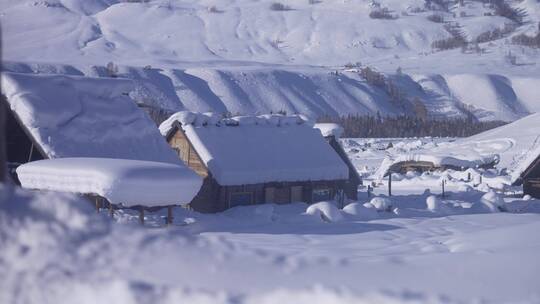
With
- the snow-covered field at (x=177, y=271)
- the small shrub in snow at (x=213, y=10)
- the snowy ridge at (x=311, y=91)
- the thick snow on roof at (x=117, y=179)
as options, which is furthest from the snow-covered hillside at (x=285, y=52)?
the snow-covered field at (x=177, y=271)

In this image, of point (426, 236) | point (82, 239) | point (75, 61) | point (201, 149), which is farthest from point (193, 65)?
point (82, 239)

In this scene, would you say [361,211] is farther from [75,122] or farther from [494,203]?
[75,122]

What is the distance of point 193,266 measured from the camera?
20.5 ft

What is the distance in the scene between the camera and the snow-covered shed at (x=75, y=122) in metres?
23.5

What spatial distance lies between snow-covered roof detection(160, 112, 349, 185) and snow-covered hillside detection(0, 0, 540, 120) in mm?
Result: 56069

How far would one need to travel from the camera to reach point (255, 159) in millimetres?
26375

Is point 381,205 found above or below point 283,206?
above

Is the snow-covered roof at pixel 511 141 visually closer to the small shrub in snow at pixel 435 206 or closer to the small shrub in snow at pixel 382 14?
the small shrub in snow at pixel 435 206

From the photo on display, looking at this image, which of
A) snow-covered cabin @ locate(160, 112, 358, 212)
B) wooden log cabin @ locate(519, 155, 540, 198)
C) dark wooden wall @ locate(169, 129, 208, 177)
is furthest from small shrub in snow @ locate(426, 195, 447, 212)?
dark wooden wall @ locate(169, 129, 208, 177)

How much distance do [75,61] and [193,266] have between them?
9335cm

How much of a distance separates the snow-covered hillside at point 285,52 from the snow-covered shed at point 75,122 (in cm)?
5663

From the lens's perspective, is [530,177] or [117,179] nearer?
[117,179]

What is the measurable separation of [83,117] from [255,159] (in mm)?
5328

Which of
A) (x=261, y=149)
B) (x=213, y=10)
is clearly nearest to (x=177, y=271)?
(x=261, y=149)
